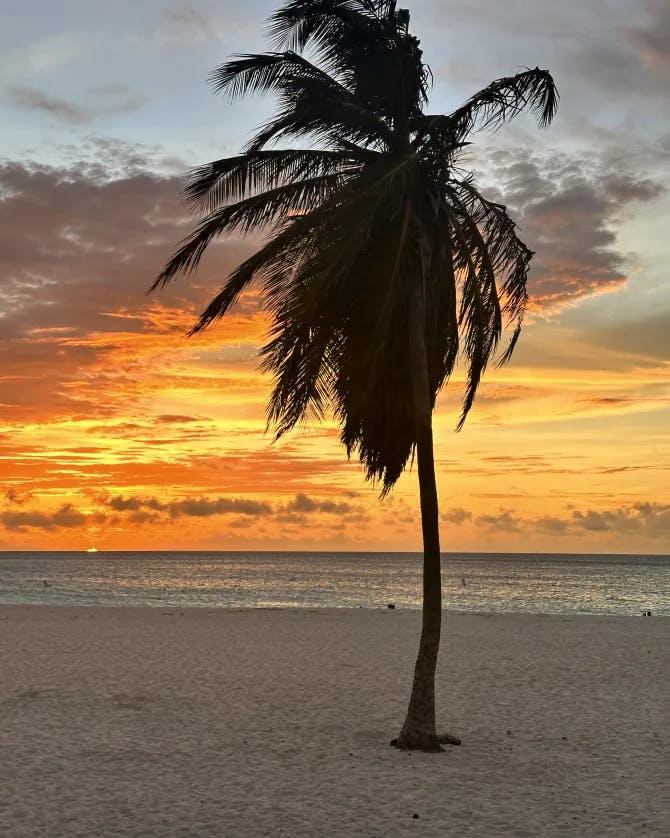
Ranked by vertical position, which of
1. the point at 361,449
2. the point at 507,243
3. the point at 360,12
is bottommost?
the point at 361,449

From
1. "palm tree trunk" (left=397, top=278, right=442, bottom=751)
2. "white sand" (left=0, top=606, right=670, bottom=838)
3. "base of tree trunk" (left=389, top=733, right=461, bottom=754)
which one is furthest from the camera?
"base of tree trunk" (left=389, top=733, right=461, bottom=754)

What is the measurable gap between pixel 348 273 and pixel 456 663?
503 inches

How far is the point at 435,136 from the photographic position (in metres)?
11.3

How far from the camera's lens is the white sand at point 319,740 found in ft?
29.2

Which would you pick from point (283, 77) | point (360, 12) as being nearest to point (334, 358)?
point (283, 77)

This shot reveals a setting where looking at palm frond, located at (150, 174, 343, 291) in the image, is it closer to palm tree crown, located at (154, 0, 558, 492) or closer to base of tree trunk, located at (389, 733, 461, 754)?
palm tree crown, located at (154, 0, 558, 492)

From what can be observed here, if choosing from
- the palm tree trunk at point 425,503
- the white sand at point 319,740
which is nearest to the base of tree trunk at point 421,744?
the palm tree trunk at point 425,503

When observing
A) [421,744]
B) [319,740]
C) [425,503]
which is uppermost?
[425,503]

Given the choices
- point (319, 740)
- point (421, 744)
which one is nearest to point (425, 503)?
point (421, 744)

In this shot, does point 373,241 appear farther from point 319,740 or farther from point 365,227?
point 319,740

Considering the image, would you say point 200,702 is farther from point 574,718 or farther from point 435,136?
point 435,136

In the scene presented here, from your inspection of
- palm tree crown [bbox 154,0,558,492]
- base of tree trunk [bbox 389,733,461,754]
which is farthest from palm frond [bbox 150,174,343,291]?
base of tree trunk [bbox 389,733,461,754]

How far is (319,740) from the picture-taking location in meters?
12.5

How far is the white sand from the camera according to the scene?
8891mm
